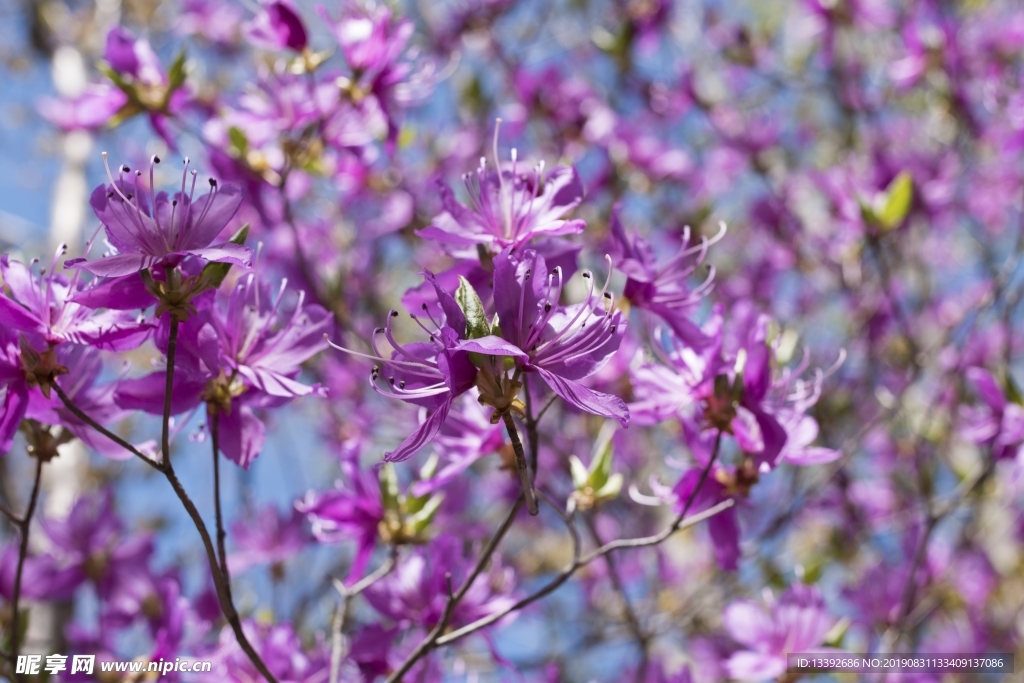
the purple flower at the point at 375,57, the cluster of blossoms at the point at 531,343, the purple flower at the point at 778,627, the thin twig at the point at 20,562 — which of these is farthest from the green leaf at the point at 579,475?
the purple flower at the point at 375,57

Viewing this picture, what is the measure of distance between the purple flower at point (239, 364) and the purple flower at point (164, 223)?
0.17 m

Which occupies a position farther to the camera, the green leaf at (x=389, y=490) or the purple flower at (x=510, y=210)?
the green leaf at (x=389, y=490)

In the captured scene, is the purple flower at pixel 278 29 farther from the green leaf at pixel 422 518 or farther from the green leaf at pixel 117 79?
the green leaf at pixel 422 518

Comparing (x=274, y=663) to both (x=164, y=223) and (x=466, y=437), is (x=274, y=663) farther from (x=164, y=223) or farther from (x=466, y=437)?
(x=164, y=223)

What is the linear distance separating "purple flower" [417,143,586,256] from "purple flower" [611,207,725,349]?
0.17 metres

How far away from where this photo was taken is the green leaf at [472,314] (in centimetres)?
145

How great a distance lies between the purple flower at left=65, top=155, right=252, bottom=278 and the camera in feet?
5.12

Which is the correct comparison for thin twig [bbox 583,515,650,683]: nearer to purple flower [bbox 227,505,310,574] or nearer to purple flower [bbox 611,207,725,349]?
purple flower [bbox 611,207,725,349]

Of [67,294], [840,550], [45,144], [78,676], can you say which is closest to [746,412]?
[67,294]

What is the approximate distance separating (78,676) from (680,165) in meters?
3.66

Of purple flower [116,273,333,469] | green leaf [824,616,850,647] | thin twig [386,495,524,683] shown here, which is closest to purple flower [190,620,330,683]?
thin twig [386,495,524,683]

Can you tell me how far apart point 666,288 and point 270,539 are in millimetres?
2093

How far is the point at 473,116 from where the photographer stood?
4625mm

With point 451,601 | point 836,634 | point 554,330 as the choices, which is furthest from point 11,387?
point 836,634
